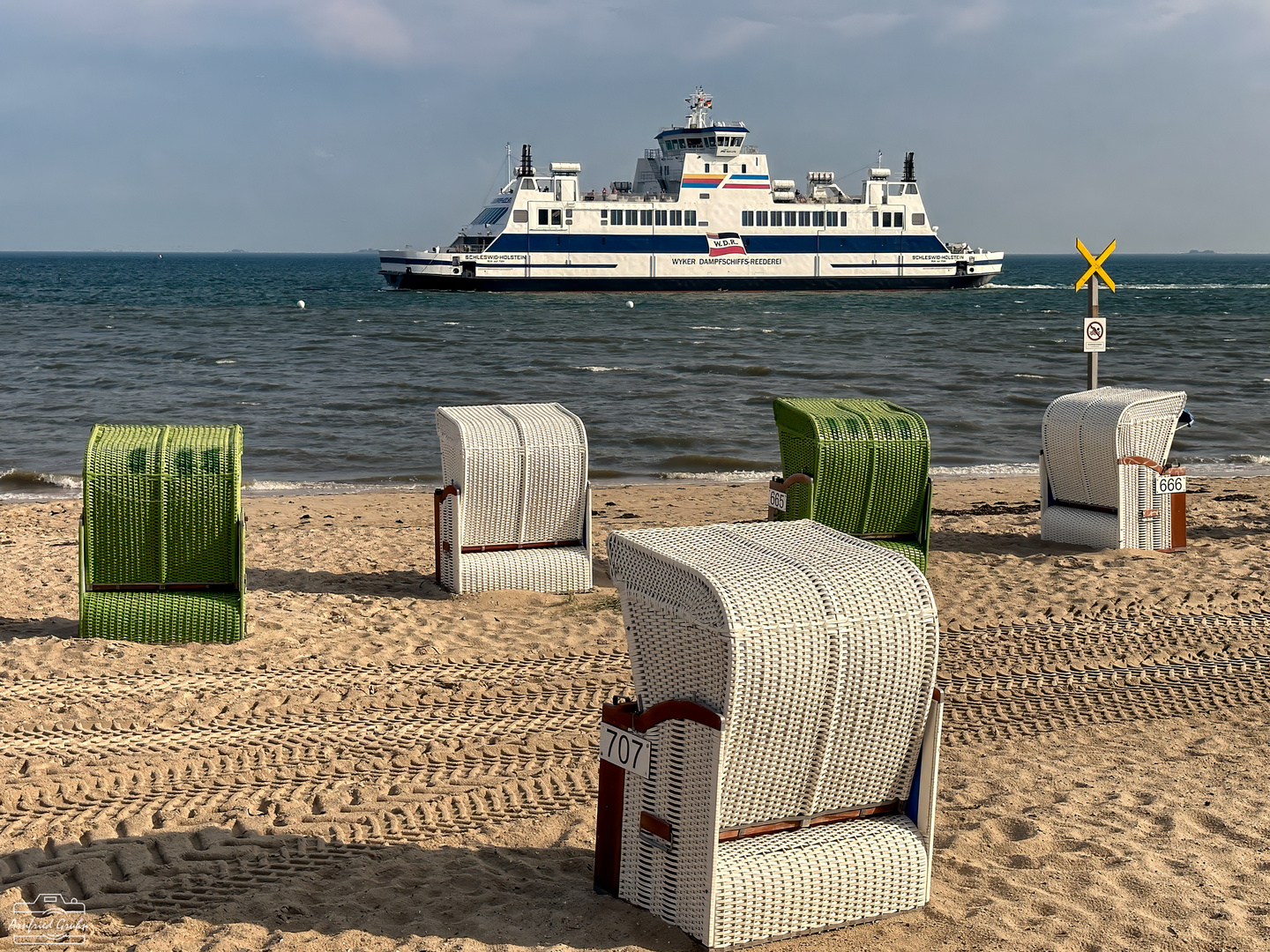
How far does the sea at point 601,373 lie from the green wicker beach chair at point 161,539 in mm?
6342

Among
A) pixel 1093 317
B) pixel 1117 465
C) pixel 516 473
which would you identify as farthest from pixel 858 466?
pixel 1093 317

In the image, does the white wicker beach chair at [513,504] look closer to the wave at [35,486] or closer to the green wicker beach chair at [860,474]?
the green wicker beach chair at [860,474]

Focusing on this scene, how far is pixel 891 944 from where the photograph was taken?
9.98ft

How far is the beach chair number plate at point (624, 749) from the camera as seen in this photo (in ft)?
10.1

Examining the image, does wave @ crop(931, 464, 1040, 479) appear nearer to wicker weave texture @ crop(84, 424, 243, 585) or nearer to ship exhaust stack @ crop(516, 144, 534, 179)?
wicker weave texture @ crop(84, 424, 243, 585)

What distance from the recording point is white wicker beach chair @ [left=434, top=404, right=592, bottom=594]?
6.76 meters

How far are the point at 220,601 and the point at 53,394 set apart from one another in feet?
51.5

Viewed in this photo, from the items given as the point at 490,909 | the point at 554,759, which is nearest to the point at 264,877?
the point at 490,909

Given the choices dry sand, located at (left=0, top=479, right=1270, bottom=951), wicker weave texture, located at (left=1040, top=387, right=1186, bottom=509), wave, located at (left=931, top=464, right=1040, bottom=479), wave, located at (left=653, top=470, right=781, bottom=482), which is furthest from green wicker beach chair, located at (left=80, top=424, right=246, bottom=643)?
wave, located at (left=931, top=464, right=1040, bottom=479)

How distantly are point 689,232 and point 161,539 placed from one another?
43.6 meters

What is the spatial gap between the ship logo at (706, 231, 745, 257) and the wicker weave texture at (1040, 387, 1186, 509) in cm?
4087

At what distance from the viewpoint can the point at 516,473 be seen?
22.2 feet

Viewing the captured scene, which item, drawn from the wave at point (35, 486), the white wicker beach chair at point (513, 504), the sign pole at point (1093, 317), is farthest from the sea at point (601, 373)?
the white wicker beach chair at point (513, 504)

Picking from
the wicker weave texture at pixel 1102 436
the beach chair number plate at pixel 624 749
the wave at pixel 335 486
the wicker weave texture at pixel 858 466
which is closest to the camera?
the beach chair number plate at pixel 624 749
